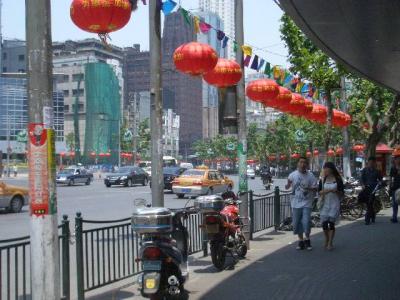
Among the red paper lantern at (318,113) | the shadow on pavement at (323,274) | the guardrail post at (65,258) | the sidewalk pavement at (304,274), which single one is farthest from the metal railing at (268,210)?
the guardrail post at (65,258)

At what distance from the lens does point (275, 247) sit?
1150 centimetres

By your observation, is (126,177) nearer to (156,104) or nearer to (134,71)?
(156,104)

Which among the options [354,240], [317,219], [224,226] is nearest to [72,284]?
[224,226]

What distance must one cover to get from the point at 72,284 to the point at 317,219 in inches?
336

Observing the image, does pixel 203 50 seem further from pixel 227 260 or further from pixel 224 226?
pixel 227 260

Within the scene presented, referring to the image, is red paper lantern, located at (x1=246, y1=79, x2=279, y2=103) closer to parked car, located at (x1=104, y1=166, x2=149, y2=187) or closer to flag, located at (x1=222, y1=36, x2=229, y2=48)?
flag, located at (x1=222, y1=36, x2=229, y2=48)

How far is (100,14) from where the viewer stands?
7.28 m

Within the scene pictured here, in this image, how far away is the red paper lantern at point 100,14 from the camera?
7.22 m

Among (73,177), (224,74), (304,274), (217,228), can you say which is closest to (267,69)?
(224,74)

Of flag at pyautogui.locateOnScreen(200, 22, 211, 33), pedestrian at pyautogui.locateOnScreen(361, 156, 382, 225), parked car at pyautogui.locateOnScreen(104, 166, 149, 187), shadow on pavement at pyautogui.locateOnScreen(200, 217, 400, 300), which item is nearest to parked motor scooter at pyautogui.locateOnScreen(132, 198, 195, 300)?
shadow on pavement at pyautogui.locateOnScreen(200, 217, 400, 300)

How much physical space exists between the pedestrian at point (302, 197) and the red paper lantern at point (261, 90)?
2665 mm

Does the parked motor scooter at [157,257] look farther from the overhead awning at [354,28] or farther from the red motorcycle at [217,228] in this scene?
the overhead awning at [354,28]

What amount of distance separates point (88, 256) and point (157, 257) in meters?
1.71

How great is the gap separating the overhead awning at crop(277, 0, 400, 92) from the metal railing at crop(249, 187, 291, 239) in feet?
12.0
